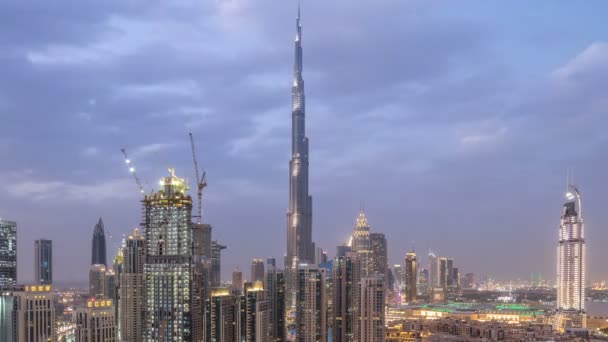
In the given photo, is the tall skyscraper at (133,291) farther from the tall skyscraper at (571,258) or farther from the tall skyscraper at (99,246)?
the tall skyscraper at (571,258)

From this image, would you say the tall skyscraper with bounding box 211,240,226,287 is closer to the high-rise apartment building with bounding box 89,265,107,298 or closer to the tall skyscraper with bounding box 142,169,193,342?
the high-rise apartment building with bounding box 89,265,107,298

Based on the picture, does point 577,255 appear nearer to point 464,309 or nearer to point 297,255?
Answer: point 464,309

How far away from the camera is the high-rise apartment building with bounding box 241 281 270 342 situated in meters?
31.0

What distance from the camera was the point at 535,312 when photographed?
5097 centimetres

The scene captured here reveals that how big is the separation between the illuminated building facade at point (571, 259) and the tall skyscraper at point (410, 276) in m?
16.7

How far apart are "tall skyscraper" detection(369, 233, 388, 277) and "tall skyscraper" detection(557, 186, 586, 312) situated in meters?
16.3

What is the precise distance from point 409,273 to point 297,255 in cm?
1330

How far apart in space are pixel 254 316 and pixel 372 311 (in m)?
6.07

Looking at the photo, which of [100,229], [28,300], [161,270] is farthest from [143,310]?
[100,229]

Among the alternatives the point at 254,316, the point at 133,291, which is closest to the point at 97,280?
the point at 133,291

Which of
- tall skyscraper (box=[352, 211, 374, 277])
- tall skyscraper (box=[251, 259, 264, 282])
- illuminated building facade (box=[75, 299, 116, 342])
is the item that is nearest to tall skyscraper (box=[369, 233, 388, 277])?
tall skyscraper (box=[352, 211, 374, 277])

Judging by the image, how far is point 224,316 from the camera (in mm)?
29281

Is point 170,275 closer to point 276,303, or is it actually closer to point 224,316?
point 224,316

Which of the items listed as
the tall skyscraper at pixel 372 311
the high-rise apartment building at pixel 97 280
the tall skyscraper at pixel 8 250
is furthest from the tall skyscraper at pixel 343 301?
the tall skyscraper at pixel 8 250
